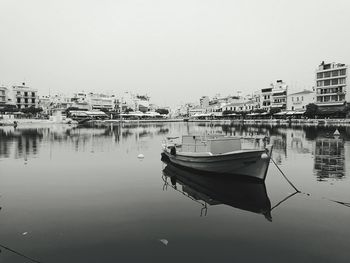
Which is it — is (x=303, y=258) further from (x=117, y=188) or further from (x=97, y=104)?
(x=97, y=104)

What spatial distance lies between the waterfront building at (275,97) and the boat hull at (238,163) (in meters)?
94.1

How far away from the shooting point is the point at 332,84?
87500 mm

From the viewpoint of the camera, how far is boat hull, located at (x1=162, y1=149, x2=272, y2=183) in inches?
577

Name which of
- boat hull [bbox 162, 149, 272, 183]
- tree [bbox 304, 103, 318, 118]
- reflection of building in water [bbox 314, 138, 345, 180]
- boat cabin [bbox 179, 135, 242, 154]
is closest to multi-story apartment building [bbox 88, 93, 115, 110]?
tree [bbox 304, 103, 318, 118]

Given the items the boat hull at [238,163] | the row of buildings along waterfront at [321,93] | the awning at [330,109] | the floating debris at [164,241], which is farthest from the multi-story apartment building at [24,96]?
the floating debris at [164,241]

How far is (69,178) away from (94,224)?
7831 millimetres

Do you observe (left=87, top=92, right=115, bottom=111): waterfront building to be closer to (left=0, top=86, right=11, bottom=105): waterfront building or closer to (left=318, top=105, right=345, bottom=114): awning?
(left=0, top=86, right=11, bottom=105): waterfront building

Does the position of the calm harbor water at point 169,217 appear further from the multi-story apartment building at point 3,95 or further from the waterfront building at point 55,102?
the waterfront building at point 55,102

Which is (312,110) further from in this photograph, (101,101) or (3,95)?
(3,95)

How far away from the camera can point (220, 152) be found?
1694 cm

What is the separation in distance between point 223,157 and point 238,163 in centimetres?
80

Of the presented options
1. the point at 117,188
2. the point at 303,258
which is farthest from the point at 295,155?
the point at 303,258

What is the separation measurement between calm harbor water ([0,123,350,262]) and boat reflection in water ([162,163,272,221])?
0.04 meters

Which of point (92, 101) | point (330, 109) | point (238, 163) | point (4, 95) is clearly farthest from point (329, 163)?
point (92, 101)
